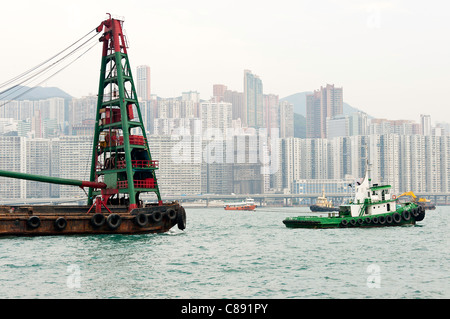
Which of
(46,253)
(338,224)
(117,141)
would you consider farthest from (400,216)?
(46,253)

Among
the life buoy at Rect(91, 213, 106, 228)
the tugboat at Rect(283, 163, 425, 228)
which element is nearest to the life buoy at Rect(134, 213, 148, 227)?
the life buoy at Rect(91, 213, 106, 228)

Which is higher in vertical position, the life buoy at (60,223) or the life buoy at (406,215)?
the life buoy at (60,223)

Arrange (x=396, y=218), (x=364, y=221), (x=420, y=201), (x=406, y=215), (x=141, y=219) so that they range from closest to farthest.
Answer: (x=141, y=219)
(x=364, y=221)
(x=396, y=218)
(x=406, y=215)
(x=420, y=201)

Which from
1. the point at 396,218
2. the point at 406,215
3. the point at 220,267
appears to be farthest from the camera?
the point at 406,215

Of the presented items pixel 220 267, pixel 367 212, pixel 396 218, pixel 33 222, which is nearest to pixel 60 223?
pixel 33 222

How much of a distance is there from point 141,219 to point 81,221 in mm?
4134

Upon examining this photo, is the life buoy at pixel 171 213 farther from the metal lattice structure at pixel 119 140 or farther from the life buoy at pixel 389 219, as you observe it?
the life buoy at pixel 389 219

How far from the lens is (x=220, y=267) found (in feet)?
99.2

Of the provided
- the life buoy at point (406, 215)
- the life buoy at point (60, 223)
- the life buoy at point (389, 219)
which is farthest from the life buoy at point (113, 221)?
the life buoy at point (406, 215)

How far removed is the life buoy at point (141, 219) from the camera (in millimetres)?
43281

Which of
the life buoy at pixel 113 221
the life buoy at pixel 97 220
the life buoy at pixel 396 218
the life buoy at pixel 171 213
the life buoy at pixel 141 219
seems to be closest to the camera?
the life buoy at pixel 97 220

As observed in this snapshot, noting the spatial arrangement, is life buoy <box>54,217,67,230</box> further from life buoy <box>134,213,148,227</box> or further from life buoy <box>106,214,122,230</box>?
life buoy <box>134,213,148,227</box>

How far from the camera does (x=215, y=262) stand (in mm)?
32125

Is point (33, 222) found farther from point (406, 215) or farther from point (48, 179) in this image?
point (406, 215)
